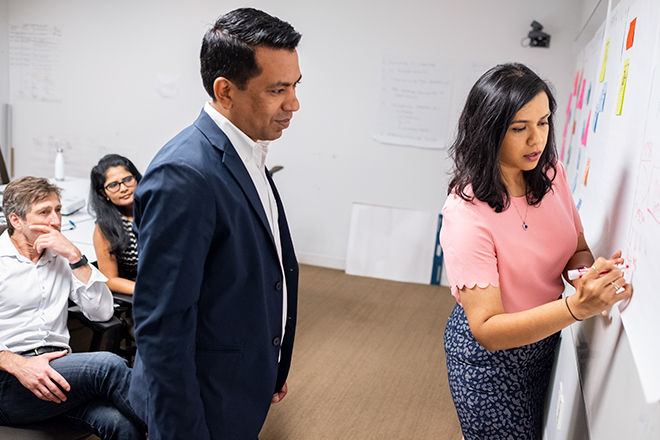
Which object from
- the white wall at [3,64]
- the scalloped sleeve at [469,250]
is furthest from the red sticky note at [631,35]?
the white wall at [3,64]

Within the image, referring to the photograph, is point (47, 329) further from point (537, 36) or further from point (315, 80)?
point (537, 36)

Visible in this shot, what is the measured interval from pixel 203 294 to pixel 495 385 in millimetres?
789

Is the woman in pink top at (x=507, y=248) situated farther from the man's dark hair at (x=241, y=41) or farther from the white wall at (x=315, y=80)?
the white wall at (x=315, y=80)

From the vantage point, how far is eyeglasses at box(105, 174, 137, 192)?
2699 millimetres

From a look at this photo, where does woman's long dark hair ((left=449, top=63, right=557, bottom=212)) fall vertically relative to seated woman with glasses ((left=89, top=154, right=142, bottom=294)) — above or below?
above

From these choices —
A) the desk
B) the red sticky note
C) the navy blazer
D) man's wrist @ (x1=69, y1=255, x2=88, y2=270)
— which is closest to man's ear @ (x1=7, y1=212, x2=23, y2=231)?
man's wrist @ (x1=69, y1=255, x2=88, y2=270)

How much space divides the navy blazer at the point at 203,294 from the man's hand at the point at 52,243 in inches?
39.0

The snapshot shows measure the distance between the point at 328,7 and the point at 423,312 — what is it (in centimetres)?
259

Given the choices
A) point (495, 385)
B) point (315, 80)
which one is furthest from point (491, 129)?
point (315, 80)

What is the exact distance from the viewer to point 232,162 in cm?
117

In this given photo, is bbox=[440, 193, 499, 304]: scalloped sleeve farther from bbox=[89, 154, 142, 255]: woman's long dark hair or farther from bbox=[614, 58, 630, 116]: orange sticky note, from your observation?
bbox=[89, 154, 142, 255]: woman's long dark hair

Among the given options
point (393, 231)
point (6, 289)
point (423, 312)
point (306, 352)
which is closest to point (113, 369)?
point (6, 289)

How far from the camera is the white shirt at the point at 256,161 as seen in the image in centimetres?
121

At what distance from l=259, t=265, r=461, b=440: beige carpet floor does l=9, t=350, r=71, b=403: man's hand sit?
3.21ft
